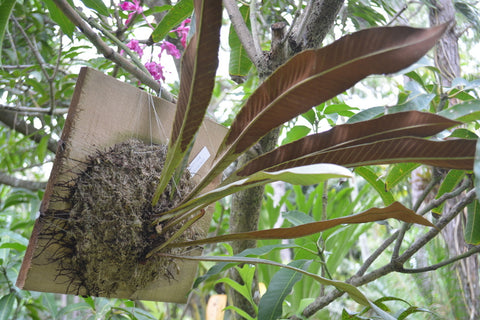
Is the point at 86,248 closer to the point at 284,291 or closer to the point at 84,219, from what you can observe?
the point at 84,219

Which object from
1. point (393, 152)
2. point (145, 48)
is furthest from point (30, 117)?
point (393, 152)

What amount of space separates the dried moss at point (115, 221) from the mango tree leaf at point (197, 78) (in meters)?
0.08

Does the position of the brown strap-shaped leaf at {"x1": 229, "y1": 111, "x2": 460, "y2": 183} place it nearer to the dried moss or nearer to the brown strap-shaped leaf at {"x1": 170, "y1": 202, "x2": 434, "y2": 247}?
the brown strap-shaped leaf at {"x1": 170, "y1": 202, "x2": 434, "y2": 247}

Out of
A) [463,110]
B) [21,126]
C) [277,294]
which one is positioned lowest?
[277,294]

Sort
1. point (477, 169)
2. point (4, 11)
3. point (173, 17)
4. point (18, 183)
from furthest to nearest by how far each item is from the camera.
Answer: point (18, 183)
point (173, 17)
point (4, 11)
point (477, 169)

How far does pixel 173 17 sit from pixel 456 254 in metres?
2.21

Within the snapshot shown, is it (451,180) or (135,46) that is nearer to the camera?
(451,180)

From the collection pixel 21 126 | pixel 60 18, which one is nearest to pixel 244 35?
pixel 60 18

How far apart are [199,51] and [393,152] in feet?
0.95

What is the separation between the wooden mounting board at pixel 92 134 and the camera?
71 centimetres

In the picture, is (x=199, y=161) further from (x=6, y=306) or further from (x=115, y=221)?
(x=6, y=306)

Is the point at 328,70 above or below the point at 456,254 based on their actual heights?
above

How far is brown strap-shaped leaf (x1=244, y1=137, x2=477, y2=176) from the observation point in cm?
54

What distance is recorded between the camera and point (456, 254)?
2488mm
